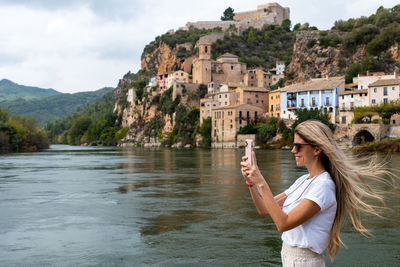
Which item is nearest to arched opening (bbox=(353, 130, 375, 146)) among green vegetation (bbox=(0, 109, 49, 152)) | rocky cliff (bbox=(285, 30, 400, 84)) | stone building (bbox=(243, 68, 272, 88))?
rocky cliff (bbox=(285, 30, 400, 84))

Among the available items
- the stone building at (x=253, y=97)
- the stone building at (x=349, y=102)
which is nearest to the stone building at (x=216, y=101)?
the stone building at (x=253, y=97)

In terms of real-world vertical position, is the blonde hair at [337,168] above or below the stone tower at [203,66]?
below

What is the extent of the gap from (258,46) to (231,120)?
4959 centimetres

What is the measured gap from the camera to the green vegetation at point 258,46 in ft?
367

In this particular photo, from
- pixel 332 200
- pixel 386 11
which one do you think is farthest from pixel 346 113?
pixel 332 200

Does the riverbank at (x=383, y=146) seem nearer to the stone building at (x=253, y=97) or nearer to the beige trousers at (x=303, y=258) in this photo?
the stone building at (x=253, y=97)

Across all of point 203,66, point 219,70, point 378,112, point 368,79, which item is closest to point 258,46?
point 219,70

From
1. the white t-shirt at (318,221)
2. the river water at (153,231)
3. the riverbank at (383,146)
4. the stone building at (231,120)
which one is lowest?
the river water at (153,231)

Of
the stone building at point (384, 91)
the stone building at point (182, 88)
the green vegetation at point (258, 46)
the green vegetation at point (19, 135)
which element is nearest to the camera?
the stone building at point (384, 91)

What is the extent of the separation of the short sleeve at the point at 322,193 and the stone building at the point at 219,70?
9801 centimetres

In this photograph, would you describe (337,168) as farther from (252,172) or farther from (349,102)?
(349,102)

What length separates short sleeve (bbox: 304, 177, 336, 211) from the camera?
121 inches

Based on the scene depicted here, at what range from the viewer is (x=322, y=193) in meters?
3.11

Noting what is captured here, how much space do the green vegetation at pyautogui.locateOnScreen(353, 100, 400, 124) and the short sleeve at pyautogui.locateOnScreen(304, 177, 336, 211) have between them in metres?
56.2
